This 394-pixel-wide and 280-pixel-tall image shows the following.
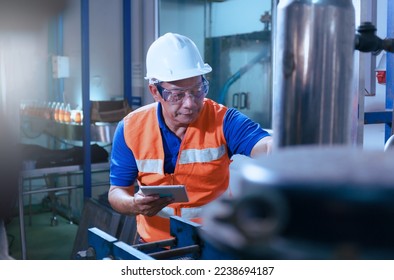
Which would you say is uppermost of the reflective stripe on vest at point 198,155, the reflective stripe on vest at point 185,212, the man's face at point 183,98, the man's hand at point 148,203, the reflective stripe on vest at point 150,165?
the man's face at point 183,98

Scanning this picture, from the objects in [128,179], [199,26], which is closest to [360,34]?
[128,179]

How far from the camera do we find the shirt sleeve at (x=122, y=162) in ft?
5.11

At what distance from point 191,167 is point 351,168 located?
128 cm

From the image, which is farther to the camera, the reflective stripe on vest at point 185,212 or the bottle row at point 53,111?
the bottle row at point 53,111

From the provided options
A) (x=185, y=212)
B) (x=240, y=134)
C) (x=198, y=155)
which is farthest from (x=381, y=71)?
(x=185, y=212)

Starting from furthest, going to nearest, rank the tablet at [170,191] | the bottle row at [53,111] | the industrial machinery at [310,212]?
the bottle row at [53,111] → the tablet at [170,191] → the industrial machinery at [310,212]

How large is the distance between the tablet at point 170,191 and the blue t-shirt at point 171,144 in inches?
7.5

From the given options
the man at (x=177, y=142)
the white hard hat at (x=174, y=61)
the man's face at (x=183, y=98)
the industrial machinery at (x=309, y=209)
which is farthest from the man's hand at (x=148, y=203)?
the industrial machinery at (x=309, y=209)

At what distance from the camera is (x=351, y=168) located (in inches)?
9.5

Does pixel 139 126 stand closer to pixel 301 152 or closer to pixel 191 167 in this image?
pixel 191 167

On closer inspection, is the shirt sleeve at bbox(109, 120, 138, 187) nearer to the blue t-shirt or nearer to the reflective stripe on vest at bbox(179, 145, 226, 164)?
the blue t-shirt

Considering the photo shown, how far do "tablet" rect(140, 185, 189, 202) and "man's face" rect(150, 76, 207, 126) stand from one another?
281 mm

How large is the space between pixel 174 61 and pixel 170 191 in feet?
1.45

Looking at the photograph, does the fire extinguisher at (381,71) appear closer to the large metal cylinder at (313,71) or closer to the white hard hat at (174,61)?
the white hard hat at (174,61)
